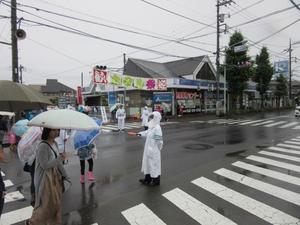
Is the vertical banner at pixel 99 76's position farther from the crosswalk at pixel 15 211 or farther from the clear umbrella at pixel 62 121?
the clear umbrella at pixel 62 121

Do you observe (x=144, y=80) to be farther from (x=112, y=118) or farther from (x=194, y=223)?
(x=194, y=223)

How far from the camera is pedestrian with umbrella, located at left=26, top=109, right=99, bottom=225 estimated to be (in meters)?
4.07

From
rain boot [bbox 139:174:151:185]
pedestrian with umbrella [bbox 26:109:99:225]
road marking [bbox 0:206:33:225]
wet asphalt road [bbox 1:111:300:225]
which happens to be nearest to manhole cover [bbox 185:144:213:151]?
wet asphalt road [bbox 1:111:300:225]

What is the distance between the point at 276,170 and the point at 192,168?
2381 millimetres

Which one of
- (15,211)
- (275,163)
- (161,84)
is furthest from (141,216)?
(161,84)

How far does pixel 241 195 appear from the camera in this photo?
6289 millimetres

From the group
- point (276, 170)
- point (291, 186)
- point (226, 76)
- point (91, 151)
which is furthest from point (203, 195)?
point (226, 76)

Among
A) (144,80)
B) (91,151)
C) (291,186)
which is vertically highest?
(144,80)

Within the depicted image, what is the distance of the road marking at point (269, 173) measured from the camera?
753 centimetres

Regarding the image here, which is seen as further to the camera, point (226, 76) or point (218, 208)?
point (226, 76)

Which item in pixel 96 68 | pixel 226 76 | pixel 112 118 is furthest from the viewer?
pixel 226 76

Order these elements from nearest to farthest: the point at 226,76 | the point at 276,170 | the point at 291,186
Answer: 1. the point at 291,186
2. the point at 276,170
3. the point at 226,76

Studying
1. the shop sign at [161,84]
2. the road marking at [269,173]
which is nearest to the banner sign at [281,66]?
the shop sign at [161,84]

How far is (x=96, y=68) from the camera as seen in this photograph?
2416cm
